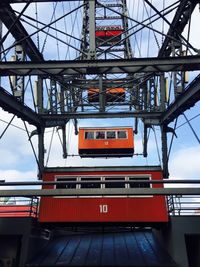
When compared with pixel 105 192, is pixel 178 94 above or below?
above

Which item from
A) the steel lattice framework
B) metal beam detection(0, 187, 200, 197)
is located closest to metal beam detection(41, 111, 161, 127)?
the steel lattice framework

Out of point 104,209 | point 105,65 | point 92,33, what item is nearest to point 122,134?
point 104,209

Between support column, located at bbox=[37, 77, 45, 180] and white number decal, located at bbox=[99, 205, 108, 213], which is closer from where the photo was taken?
white number decal, located at bbox=[99, 205, 108, 213]

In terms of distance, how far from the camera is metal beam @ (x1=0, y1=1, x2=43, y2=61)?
14.1 metres

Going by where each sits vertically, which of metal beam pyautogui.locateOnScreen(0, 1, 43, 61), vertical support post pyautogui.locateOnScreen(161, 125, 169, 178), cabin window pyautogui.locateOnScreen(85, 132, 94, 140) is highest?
metal beam pyautogui.locateOnScreen(0, 1, 43, 61)

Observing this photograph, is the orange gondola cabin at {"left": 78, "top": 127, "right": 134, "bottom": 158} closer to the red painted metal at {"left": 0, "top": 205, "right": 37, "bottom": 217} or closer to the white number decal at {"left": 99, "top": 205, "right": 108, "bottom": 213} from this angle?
the red painted metal at {"left": 0, "top": 205, "right": 37, "bottom": 217}

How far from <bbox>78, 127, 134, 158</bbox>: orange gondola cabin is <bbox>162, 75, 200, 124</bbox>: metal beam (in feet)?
26.8

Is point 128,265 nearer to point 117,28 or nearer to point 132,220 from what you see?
point 132,220

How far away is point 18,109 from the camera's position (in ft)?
53.2

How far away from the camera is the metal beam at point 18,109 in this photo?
14641 mm

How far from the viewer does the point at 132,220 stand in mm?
15688

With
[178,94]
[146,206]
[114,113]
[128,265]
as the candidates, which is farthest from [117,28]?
[128,265]

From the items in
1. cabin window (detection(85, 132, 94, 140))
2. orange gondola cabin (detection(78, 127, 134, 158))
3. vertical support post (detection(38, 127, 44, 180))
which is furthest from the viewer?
cabin window (detection(85, 132, 94, 140))

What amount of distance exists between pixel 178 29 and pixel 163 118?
228 inches
